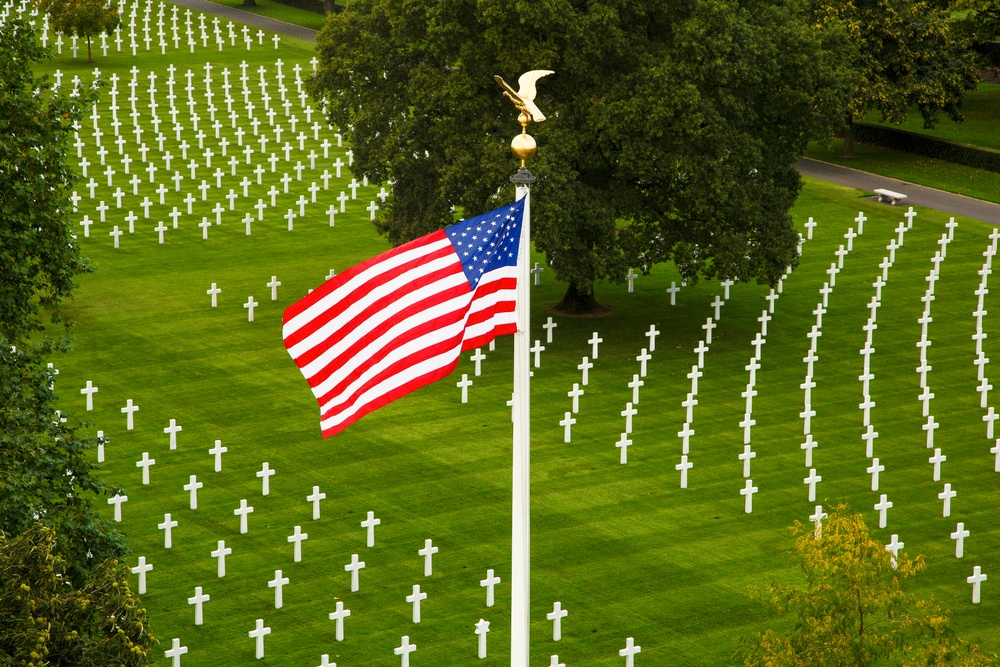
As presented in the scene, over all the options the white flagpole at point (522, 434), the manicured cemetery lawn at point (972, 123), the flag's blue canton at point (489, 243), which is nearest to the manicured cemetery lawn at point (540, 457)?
the white flagpole at point (522, 434)

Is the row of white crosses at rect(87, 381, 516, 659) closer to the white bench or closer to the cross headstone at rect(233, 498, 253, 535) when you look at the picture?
the cross headstone at rect(233, 498, 253, 535)

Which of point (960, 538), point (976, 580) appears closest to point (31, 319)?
point (976, 580)

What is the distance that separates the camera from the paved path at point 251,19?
7762cm

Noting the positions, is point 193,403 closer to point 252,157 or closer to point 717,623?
A: point 717,623

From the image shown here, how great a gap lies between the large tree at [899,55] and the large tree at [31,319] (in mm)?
35518

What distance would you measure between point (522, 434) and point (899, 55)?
43138 millimetres

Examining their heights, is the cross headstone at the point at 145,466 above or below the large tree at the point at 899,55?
below

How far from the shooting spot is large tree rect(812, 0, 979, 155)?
179 feet

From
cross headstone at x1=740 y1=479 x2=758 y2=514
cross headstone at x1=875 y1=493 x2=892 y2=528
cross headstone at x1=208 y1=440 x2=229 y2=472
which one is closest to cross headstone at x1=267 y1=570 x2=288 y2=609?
cross headstone at x1=208 y1=440 x2=229 y2=472

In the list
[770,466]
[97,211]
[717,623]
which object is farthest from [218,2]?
[717,623]

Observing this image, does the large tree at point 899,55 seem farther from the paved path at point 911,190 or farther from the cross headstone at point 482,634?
the cross headstone at point 482,634

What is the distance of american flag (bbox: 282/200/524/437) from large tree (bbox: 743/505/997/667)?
5.41m

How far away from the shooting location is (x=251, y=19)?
80750 millimetres

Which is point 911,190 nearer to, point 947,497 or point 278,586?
point 947,497
